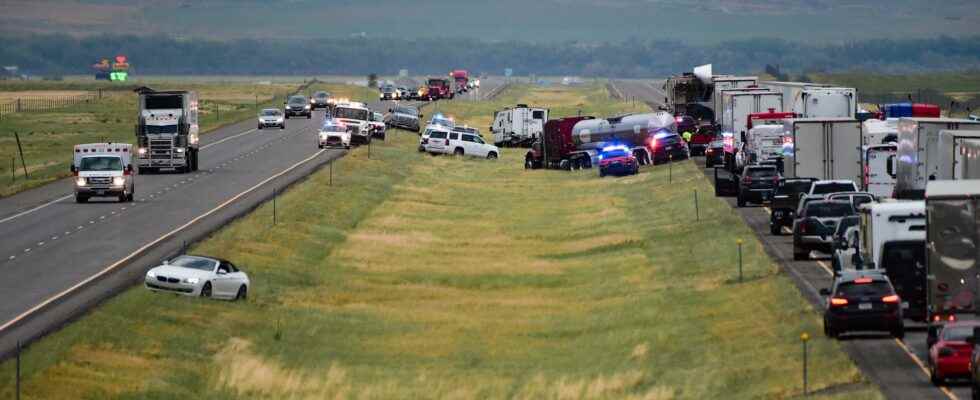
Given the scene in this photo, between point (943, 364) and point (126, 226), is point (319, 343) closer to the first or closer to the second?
point (943, 364)

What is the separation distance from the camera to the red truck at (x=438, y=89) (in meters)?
186

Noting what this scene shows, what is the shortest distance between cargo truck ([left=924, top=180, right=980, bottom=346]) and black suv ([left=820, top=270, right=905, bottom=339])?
78 cm

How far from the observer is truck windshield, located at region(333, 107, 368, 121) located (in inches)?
4429

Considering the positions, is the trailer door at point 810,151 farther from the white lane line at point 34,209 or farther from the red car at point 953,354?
the red car at point 953,354

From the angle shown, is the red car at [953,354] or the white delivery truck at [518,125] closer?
the red car at [953,354]

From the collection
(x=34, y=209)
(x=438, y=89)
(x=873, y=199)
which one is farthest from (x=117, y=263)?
(x=438, y=89)

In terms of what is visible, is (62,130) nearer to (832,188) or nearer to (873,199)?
(832,188)

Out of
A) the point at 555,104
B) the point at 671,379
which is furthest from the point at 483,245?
the point at 555,104

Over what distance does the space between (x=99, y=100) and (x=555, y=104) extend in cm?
4628

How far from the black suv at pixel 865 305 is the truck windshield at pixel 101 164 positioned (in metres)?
42.6

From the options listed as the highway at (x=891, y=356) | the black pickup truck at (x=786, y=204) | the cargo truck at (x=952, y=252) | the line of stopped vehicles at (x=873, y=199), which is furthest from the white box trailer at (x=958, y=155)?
the cargo truck at (x=952, y=252)

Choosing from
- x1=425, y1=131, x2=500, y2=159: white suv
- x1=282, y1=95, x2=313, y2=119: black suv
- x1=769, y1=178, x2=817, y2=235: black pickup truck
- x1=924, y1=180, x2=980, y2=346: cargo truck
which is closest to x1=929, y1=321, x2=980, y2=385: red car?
x1=924, y1=180, x2=980, y2=346: cargo truck

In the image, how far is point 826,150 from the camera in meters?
64.5

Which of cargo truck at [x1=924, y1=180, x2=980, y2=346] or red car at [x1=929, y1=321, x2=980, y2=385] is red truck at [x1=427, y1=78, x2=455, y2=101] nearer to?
cargo truck at [x1=924, y1=180, x2=980, y2=346]
